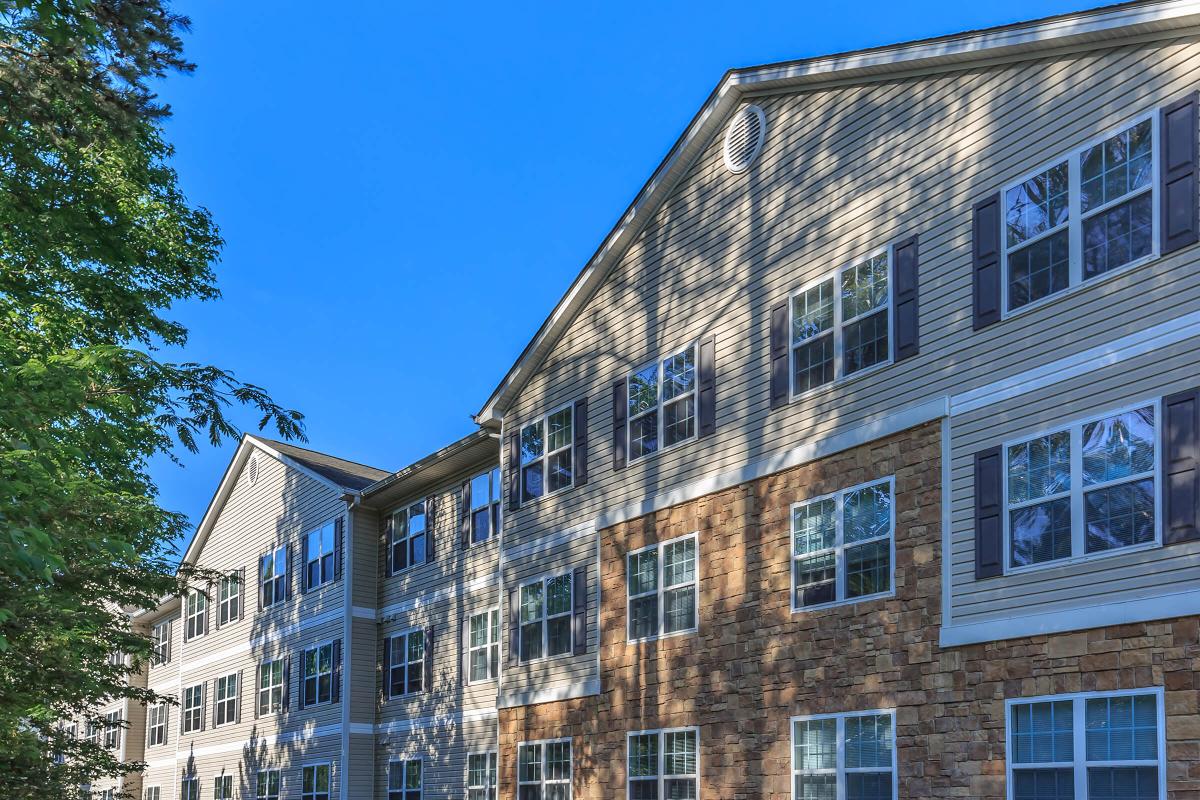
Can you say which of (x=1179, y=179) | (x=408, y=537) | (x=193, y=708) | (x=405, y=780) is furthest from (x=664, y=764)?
(x=193, y=708)

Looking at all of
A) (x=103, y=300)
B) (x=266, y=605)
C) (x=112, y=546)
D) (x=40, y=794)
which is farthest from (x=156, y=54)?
(x=266, y=605)

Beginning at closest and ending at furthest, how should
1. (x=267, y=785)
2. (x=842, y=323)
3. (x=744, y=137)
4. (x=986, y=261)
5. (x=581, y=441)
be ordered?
1. (x=986, y=261)
2. (x=842, y=323)
3. (x=744, y=137)
4. (x=581, y=441)
5. (x=267, y=785)

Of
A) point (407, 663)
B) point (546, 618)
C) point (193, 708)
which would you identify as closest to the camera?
point (546, 618)

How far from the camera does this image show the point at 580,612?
2064cm

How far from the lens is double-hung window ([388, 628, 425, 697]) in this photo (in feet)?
92.5

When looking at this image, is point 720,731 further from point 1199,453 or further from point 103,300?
point 103,300

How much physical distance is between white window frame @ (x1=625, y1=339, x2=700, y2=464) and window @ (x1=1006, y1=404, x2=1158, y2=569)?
6.12 meters

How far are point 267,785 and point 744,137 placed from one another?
76.5ft

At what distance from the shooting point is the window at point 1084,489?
11.8 meters

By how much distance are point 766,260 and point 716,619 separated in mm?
5185

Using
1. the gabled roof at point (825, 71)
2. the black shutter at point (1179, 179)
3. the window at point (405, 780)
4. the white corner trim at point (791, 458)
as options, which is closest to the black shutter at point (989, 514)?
the white corner trim at point (791, 458)

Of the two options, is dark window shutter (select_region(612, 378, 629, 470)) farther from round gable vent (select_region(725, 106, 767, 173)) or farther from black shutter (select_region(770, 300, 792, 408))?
round gable vent (select_region(725, 106, 767, 173))

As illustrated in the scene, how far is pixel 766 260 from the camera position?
57.6ft

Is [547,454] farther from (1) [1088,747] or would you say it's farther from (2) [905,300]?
(1) [1088,747]
